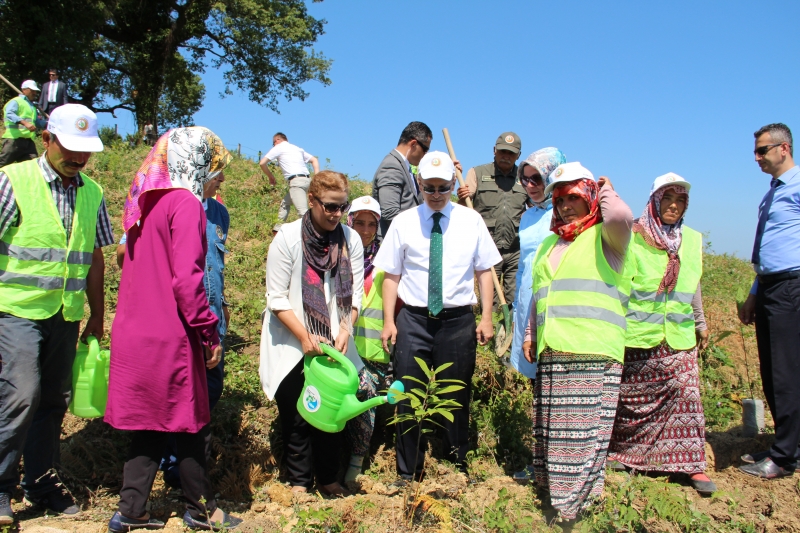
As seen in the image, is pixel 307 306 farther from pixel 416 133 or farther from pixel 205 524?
pixel 416 133

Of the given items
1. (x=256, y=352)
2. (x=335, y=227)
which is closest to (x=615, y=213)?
(x=335, y=227)

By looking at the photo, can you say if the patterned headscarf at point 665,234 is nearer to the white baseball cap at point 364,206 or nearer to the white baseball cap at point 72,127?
the white baseball cap at point 364,206

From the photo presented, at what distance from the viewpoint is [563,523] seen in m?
3.27

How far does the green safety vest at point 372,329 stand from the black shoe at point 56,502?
177 cm

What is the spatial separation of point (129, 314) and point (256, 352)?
261 cm

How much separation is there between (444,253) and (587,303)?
0.88 metres

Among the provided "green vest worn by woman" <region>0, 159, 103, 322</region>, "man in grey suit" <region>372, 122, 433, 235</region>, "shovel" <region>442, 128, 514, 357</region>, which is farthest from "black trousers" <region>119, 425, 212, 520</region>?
"shovel" <region>442, 128, 514, 357</region>

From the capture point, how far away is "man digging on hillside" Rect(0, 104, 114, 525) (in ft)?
9.37

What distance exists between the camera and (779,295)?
13.3 feet

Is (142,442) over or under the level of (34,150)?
under

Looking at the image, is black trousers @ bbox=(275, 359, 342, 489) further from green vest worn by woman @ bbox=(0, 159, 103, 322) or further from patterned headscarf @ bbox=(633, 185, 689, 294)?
patterned headscarf @ bbox=(633, 185, 689, 294)

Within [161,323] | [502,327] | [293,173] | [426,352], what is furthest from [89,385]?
[293,173]

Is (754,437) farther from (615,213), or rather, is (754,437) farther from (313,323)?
(313,323)

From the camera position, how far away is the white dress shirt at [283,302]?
10.9 feet
